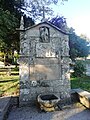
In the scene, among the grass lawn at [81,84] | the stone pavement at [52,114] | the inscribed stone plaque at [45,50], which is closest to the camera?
the stone pavement at [52,114]

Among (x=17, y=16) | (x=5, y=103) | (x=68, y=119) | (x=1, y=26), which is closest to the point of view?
(x=68, y=119)

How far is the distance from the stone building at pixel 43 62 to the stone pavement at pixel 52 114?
0.86m

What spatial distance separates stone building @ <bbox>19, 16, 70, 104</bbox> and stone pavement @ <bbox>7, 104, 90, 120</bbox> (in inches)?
33.7

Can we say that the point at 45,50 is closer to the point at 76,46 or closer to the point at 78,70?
the point at 78,70

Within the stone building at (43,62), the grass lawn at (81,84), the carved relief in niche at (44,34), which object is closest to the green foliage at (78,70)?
the grass lawn at (81,84)

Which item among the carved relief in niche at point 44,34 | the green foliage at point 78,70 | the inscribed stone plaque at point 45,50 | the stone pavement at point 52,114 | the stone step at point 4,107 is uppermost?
the carved relief in niche at point 44,34

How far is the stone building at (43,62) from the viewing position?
8992 mm

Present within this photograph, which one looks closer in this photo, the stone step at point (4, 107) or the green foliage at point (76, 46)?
the stone step at point (4, 107)

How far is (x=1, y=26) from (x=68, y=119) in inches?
251

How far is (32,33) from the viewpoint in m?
9.16

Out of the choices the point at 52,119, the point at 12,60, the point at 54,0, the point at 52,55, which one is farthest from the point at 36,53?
the point at 12,60

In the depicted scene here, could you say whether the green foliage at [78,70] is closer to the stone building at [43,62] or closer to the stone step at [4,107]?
the stone building at [43,62]

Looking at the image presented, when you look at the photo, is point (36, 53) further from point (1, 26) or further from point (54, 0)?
point (54, 0)

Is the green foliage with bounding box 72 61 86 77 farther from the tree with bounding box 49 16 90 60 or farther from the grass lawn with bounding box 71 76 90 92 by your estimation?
the grass lawn with bounding box 71 76 90 92
